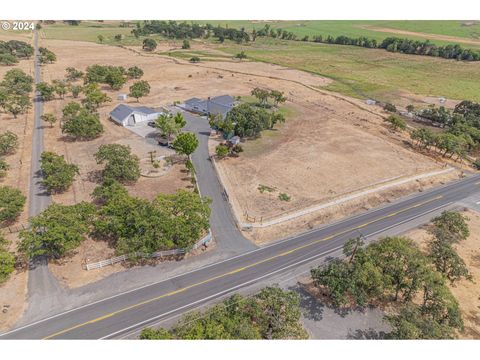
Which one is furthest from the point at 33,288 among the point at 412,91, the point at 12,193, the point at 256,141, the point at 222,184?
the point at 412,91

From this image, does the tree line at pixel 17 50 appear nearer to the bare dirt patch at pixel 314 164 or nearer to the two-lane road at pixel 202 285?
the bare dirt patch at pixel 314 164

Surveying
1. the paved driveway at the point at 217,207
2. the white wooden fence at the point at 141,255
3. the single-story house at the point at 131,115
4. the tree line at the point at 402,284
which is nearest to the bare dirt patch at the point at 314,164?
the paved driveway at the point at 217,207

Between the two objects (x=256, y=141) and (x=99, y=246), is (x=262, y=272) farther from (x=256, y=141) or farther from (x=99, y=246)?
(x=256, y=141)

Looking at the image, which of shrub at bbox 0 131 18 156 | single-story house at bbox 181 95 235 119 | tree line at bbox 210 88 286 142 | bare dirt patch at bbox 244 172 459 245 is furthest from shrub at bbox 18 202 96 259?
single-story house at bbox 181 95 235 119

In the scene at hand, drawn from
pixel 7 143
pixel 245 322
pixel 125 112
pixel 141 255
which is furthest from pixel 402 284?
pixel 7 143

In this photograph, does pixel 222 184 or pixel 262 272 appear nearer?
pixel 262 272
